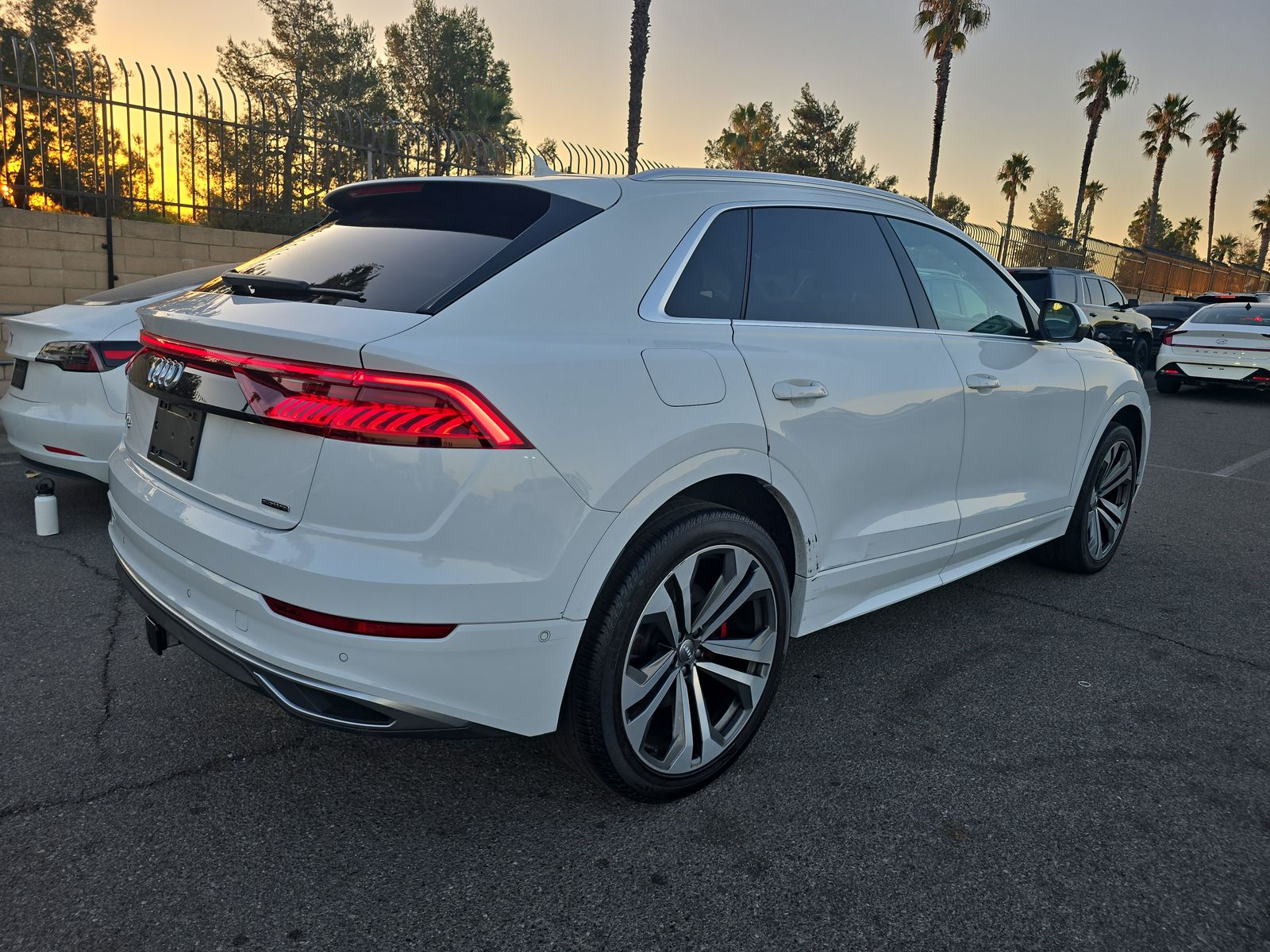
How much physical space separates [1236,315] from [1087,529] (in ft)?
38.9

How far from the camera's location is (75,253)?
977 centimetres

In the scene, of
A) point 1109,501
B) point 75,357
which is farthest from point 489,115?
point 1109,501

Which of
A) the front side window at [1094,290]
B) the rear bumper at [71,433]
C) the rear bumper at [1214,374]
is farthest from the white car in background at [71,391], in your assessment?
the front side window at [1094,290]

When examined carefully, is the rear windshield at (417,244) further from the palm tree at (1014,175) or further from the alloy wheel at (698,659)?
the palm tree at (1014,175)

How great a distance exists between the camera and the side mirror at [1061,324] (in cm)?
400

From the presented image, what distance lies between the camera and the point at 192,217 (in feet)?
35.1

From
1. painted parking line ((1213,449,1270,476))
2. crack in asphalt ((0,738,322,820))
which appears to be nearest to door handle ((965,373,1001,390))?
crack in asphalt ((0,738,322,820))

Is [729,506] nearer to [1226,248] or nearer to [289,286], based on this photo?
[289,286]

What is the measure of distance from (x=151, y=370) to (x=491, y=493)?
124 centimetres

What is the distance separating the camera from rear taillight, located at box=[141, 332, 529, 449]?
196cm

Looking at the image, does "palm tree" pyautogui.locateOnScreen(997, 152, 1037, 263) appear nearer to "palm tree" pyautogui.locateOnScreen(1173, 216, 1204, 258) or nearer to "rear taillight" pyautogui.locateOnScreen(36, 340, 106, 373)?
"palm tree" pyautogui.locateOnScreen(1173, 216, 1204, 258)

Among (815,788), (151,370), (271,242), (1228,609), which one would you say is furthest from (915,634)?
(271,242)

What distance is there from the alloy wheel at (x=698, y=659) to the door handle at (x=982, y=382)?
4.30ft

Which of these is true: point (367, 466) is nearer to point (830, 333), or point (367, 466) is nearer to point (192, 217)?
point (830, 333)
